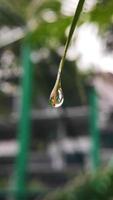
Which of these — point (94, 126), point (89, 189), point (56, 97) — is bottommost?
point (94, 126)

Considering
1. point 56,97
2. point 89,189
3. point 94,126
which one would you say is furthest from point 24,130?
point 56,97

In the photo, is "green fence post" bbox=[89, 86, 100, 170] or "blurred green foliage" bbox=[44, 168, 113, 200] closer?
"blurred green foliage" bbox=[44, 168, 113, 200]

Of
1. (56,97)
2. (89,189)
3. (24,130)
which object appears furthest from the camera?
(24,130)

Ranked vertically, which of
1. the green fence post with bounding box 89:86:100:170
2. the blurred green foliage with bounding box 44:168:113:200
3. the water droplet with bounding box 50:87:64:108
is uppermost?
the water droplet with bounding box 50:87:64:108

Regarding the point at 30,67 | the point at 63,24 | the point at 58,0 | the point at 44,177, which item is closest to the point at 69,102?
the point at 30,67

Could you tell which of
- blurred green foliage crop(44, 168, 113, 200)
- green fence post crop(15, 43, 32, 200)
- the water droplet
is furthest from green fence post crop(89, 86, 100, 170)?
the water droplet

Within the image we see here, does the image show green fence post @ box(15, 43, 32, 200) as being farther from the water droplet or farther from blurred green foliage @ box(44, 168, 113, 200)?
the water droplet

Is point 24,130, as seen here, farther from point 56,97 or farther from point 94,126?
point 56,97

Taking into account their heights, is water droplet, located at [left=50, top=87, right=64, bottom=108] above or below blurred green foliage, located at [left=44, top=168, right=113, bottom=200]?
above

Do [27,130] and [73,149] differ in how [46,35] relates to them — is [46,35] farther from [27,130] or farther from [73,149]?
[73,149]
